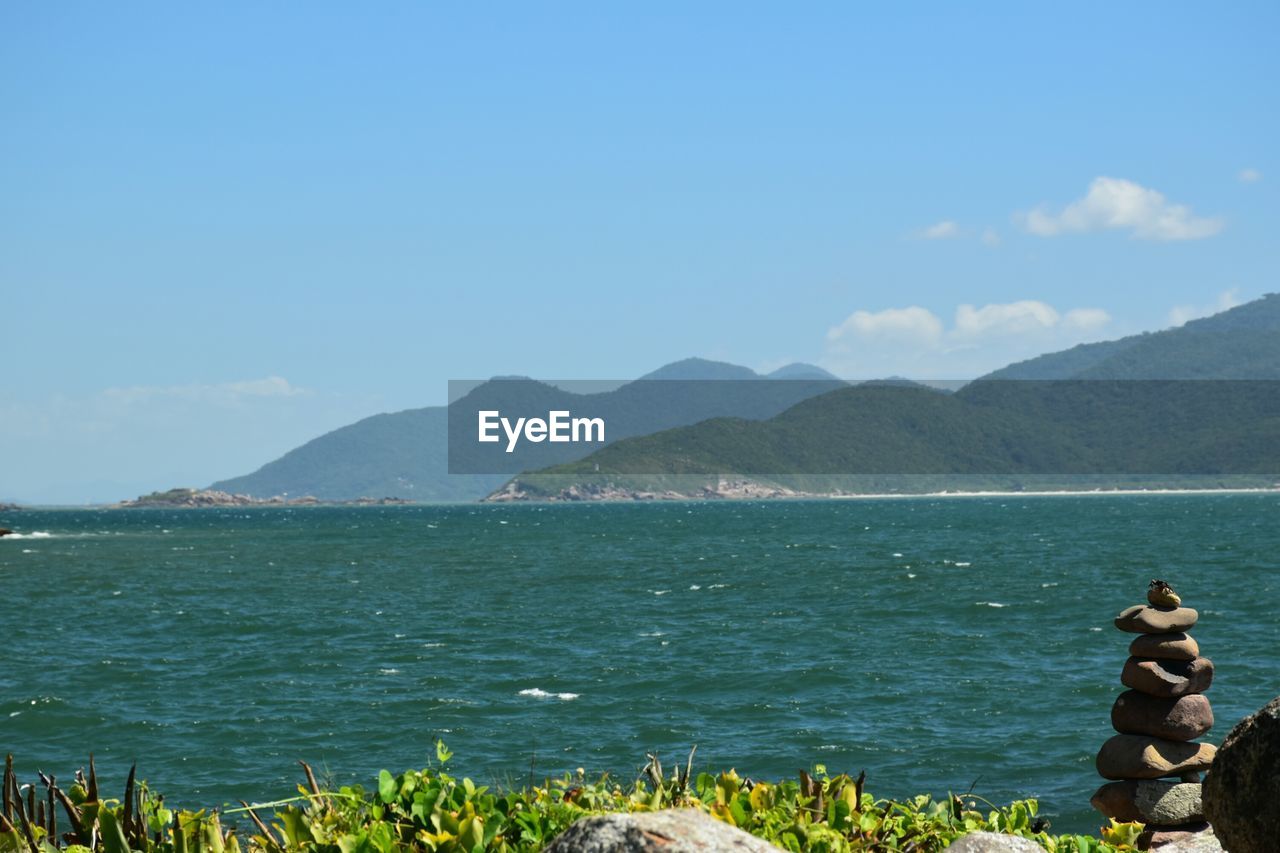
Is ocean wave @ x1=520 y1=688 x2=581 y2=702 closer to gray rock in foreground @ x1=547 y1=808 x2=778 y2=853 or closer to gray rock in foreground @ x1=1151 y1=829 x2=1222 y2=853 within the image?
gray rock in foreground @ x1=1151 y1=829 x2=1222 y2=853

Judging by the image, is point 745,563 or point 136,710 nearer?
point 136,710

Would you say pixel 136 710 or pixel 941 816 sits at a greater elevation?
pixel 941 816

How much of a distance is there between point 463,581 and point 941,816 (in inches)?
2200

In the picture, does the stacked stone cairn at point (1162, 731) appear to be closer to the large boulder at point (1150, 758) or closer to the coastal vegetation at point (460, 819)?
the large boulder at point (1150, 758)

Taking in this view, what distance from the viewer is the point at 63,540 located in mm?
127438

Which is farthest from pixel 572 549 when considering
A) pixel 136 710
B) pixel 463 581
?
pixel 136 710

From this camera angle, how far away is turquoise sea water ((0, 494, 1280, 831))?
21.0 metres

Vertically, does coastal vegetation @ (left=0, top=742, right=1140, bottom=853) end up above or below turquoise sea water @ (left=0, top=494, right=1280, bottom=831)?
above

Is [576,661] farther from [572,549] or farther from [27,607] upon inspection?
[572,549]

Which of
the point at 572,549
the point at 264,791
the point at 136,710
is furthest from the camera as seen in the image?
the point at 572,549

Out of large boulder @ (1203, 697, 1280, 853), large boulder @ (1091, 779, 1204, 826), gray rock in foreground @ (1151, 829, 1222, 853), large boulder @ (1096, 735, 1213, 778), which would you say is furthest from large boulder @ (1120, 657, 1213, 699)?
large boulder @ (1203, 697, 1280, 853)

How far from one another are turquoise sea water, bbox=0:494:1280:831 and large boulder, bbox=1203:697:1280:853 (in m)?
9.50

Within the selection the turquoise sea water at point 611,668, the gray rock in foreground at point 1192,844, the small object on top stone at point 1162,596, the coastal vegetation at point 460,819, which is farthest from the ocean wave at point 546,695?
the coastal vegetation at point 460,819

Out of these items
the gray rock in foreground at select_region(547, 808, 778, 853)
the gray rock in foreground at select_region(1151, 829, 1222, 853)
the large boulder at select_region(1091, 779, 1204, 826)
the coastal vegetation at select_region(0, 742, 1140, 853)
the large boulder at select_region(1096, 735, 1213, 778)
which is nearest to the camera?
the gray rock in foreground at select_region(547, 808, 778, 853)
